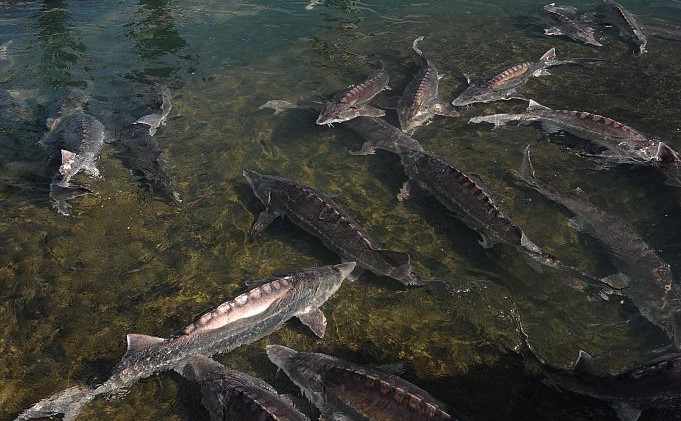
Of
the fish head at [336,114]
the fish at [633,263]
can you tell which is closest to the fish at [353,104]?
the fish head at [336,114]

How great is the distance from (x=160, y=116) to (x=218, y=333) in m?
5.98

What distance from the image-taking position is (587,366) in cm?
479

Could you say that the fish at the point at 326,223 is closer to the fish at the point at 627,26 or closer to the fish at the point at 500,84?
the fish at the point at 500,84

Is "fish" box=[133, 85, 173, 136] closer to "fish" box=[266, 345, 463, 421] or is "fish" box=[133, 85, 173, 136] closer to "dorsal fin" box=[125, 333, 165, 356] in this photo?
"dorsal fin" box=[125, 333, 165, 356]

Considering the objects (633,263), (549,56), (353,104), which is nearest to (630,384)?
(633,263)

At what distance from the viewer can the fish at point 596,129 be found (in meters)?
8.35

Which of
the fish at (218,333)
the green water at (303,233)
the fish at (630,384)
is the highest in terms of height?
the fish at (630,384)

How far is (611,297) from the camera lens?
6074 millimetres

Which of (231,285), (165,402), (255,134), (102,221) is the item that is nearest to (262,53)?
(255,134)

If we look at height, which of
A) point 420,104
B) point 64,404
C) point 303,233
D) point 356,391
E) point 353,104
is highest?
point 356,391

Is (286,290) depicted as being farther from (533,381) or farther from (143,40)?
(143,40)

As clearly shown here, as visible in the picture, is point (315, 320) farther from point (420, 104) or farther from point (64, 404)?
point (420, 104)

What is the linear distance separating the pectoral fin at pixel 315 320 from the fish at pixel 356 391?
0.49m

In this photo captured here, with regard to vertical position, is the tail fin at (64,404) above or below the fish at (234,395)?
below
